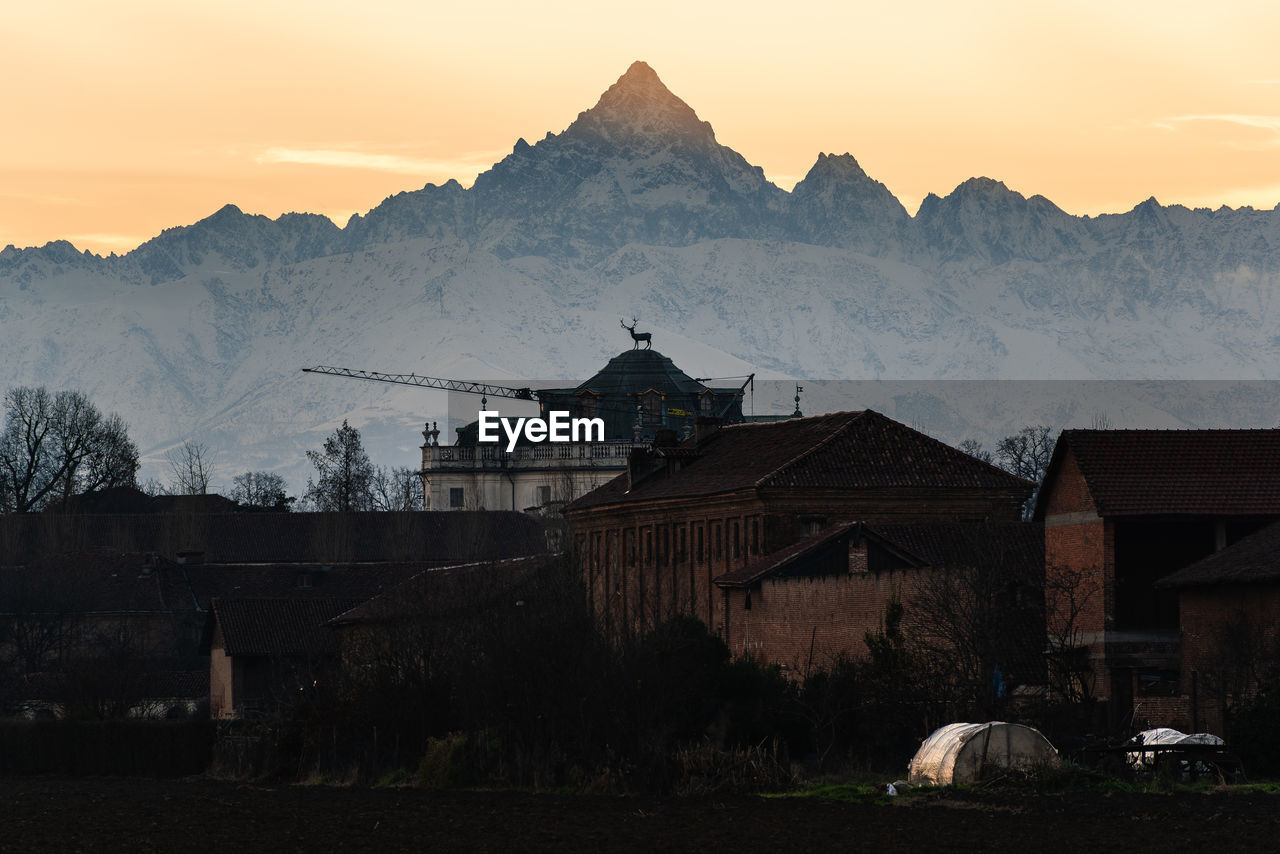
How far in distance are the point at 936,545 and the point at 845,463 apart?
35.3ft

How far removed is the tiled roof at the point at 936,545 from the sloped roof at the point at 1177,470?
12.7ft

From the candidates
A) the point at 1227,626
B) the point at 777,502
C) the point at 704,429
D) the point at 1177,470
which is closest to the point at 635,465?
the point at 704,429

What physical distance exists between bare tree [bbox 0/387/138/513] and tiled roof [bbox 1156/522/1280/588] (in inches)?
4536

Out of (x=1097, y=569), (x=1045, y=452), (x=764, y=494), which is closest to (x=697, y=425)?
(x=764, y=494)

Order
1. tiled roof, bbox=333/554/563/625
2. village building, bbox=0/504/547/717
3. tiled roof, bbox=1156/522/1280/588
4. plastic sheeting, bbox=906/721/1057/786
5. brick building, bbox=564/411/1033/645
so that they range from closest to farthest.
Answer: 1. plastic sheeting, bbox=906/721/1057/786
2. tiled roof, bbox=1156/522/1280/588
3. tiled roof, bbox=333/554/563/625
4. brick building, bbox=564/411/1033/645
5. village building, bbox=0/504/547/717

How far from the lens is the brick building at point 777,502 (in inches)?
3115

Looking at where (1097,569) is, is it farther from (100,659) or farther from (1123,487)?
(100,659)

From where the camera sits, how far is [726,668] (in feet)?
187

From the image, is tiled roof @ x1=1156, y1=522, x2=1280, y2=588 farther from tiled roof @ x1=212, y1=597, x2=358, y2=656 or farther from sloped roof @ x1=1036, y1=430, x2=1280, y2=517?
tiled roof @ x1=212, y1=597, x2=358, y2=656

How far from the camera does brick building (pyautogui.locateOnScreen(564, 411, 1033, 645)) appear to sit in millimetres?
79125

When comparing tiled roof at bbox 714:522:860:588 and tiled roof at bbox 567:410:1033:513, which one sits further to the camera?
tiled roof at bbox 567:410:1033:513

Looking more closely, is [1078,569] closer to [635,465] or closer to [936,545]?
[936,545]

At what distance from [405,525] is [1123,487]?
95.2 metres

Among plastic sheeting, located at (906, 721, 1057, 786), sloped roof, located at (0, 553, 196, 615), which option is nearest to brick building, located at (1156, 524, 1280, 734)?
plastic sheeting, located at (906, 721, 1057, 786)
